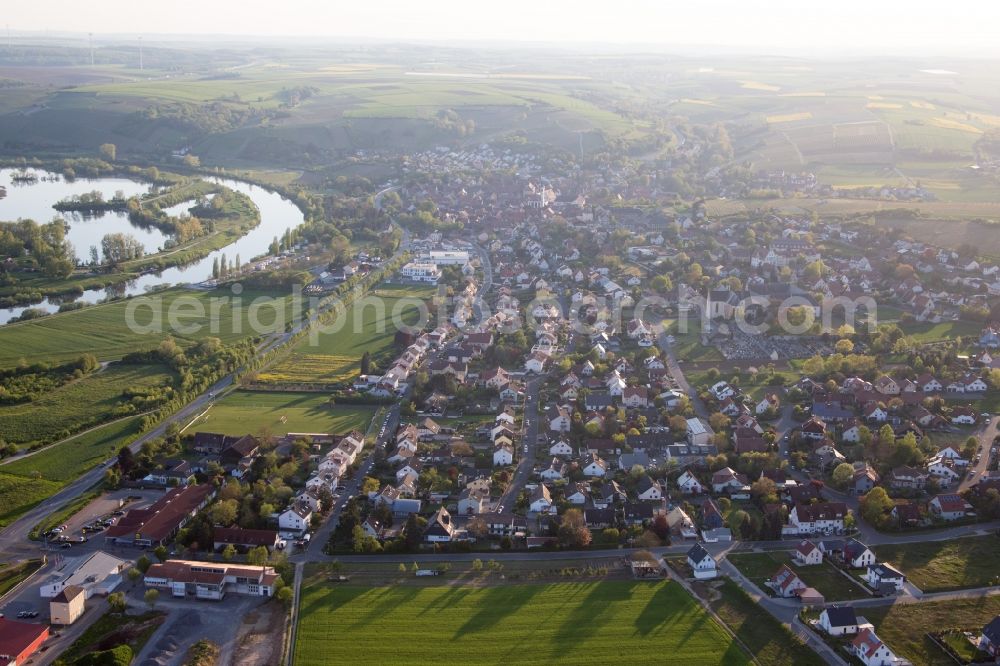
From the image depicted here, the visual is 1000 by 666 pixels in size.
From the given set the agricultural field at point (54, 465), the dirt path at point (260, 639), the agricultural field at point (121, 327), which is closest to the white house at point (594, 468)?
the dirt path at point (260, 639)

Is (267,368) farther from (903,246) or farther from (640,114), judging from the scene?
(640,114)

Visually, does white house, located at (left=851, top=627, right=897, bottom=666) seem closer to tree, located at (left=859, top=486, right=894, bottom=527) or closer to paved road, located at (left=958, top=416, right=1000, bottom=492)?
tree, located at (left=859, top=486, right=894, bottom=527)

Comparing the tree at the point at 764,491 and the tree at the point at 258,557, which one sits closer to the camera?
the tree at the point at 258,557

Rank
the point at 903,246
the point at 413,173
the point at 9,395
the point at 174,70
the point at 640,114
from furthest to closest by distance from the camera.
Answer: the point at 174,70 < the point at 640,114 < the point at 413,173 < the point at 903,246 < the point at 9,395

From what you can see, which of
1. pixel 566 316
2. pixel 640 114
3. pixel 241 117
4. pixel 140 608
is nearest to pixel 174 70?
pixel 241 117

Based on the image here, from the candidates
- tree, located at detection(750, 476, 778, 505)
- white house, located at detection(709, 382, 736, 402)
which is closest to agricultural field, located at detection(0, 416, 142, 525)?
tree, located at detection(750, 476, 778, 505)

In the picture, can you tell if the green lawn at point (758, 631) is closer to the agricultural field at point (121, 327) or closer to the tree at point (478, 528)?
the tree at point (478, 528)

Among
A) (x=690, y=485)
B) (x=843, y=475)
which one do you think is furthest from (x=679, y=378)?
(x=843, y=475)

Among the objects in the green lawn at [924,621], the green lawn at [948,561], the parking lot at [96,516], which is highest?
the green lawn at [948,561]
